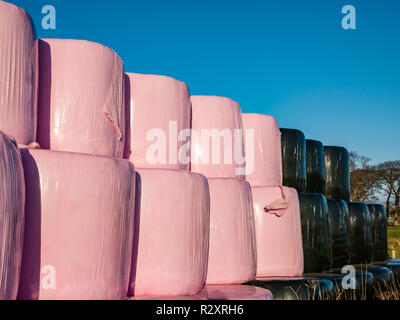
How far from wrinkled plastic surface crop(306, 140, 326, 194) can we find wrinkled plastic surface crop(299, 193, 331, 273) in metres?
0.45

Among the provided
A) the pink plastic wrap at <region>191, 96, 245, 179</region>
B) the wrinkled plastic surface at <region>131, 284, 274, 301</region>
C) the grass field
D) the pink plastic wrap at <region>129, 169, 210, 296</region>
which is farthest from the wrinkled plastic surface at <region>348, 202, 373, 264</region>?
the grass field

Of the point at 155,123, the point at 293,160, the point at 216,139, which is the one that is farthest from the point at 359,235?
the point at 155,123

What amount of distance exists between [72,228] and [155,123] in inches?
36.0

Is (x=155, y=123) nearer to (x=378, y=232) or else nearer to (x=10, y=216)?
(x=10, y=216)

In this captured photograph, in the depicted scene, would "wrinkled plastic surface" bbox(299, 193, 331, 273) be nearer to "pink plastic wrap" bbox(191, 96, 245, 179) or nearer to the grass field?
"pink plastic wrap" bbox(191, 96, 245, 179)

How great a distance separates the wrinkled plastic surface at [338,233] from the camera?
3758 mm

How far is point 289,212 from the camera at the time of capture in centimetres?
326

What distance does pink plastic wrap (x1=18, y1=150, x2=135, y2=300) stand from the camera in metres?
1.77

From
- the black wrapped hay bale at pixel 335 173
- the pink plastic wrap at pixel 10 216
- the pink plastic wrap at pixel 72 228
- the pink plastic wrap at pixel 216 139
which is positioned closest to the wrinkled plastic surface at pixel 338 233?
the black wrapped hay bale at pixel 335 173

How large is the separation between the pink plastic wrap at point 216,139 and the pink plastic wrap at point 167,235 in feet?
1.92

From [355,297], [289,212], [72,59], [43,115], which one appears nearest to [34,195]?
[43,115]

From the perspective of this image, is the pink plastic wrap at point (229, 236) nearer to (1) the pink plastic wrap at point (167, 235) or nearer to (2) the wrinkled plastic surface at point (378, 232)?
(1) the pink plastic wrap at point (167, 235)

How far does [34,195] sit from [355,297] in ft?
7.11
